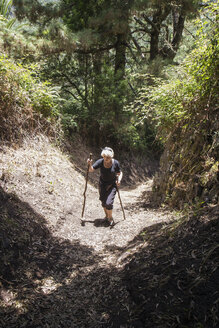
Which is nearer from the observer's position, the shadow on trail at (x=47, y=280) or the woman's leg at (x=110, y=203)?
the shadow on trail at (x=47, y=280)

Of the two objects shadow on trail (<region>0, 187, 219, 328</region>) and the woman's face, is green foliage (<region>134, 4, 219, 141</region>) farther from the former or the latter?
shadow on trail (<region>0, 187, 219, 328</region>)

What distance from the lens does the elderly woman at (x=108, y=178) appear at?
619 centimetres

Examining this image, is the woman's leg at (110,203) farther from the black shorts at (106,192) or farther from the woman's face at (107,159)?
the woman's face at (107,159)

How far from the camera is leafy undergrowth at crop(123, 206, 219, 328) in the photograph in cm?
235

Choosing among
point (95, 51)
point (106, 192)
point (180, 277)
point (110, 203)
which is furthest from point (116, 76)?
point (180, 277)

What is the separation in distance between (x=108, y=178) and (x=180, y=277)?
375cm

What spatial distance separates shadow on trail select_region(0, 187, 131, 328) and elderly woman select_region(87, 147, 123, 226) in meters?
1.50

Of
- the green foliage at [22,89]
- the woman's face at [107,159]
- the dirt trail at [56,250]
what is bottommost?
the dirt trail at [56,250]

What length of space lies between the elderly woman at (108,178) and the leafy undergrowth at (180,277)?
90.5 inches

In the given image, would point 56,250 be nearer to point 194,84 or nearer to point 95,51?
point 194,84

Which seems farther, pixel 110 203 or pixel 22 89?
pixel 22 89

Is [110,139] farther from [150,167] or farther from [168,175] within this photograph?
[168,175]

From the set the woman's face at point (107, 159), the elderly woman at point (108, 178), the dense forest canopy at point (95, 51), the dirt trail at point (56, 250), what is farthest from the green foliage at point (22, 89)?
the woman's face at point (107, 159)

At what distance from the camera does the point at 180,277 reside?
110 inches
